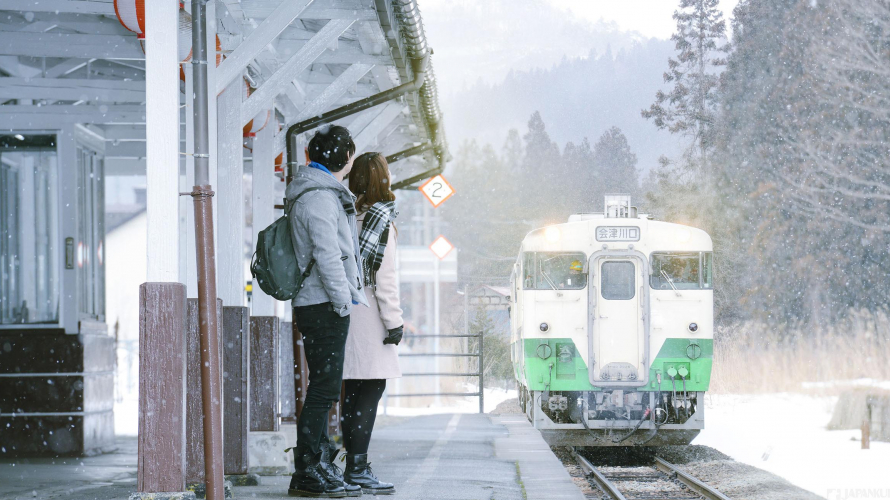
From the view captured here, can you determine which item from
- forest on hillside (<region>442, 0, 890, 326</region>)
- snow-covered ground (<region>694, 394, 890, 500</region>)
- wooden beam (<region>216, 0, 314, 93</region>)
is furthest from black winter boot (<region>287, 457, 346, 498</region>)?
forest on hillside (<region>442, 0, 890, 326</region>)

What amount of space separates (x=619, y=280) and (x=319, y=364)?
8028mm

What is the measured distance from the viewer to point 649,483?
35.7 ft

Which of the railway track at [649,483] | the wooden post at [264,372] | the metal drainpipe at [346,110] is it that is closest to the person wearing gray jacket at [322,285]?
the wooden post at [264,372]

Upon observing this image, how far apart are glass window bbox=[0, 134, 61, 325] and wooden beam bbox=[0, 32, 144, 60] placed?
118 centimetres

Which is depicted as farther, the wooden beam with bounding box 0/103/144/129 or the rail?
the wooden beam with bounding box 0/103/144/129

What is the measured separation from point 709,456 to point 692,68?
102 feet

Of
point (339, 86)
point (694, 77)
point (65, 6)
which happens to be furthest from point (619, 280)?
point (694, 77)

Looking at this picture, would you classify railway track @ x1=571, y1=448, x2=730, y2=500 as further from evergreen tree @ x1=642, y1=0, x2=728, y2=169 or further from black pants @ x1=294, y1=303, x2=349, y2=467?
evergreen tree @ x1=642, y1=0, x2=728, y2=169

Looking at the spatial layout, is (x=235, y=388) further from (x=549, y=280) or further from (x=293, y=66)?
(x=549, y=280)

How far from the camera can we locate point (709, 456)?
43.5ft

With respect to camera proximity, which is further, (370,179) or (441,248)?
(441,248)

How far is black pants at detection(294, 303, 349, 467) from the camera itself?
517 centimetres

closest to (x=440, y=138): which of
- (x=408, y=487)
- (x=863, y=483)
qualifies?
(x=863, y=483)

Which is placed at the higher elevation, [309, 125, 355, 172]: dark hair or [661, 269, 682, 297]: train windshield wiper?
Answer: [309, 125, 355, 172]: dark hair
